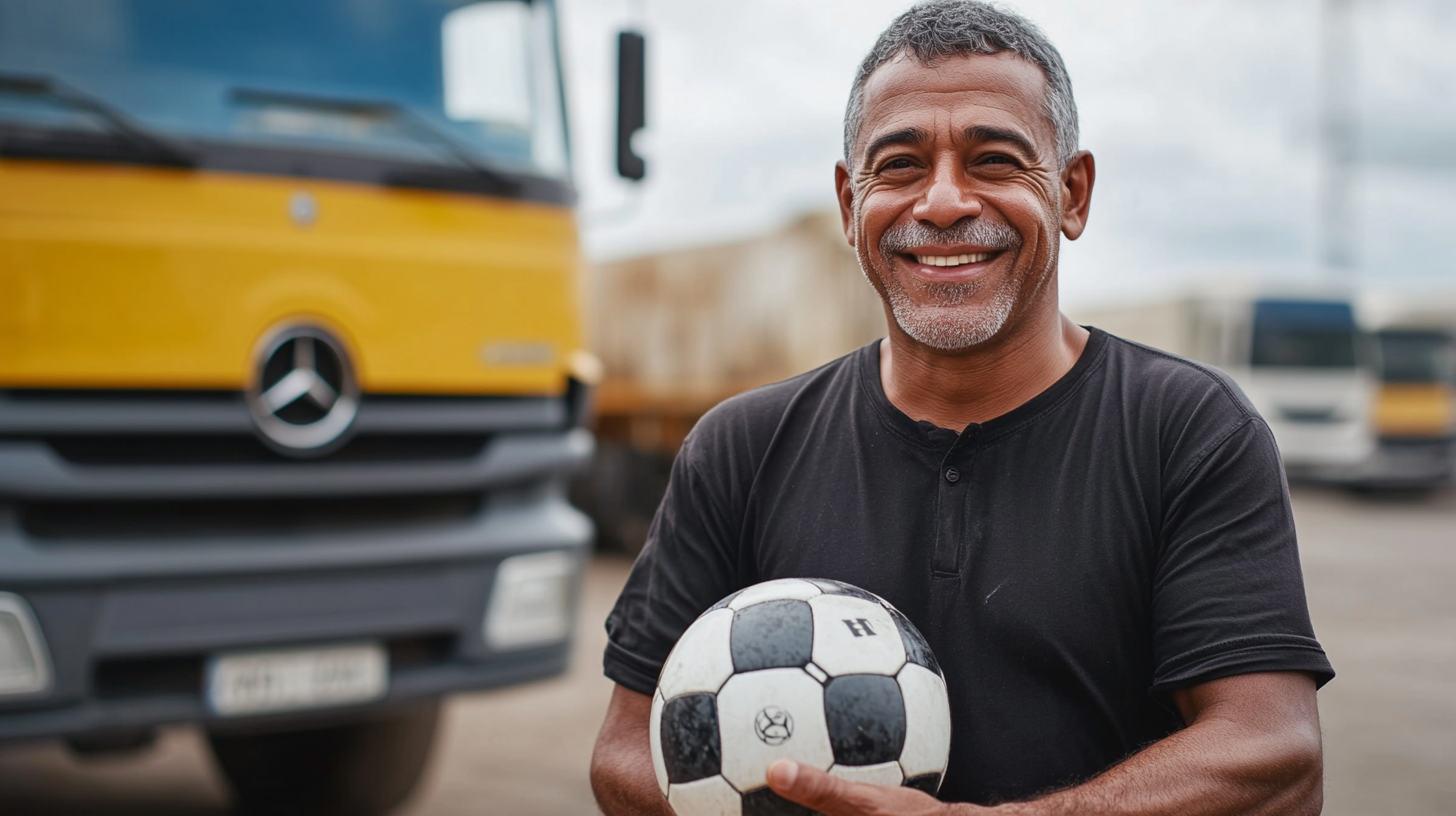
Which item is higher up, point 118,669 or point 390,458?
point 390,458

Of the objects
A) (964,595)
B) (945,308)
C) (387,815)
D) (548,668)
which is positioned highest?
(945,308)

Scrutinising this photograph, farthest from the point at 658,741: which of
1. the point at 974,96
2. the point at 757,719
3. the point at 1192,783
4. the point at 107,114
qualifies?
the point at 107,114

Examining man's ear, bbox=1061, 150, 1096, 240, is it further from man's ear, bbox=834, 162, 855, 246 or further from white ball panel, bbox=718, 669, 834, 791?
white ball panel, bbox=718, 669, 834, 791

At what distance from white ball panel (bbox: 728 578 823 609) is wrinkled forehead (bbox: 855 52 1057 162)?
2.35ft

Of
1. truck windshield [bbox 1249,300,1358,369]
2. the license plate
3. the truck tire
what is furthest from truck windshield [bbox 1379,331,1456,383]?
the license plate

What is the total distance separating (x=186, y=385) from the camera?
4.04m

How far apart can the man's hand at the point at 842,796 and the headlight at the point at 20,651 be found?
276cm

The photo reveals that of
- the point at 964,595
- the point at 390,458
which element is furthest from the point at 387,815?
the point at 964,595

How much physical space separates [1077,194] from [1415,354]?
21.7 metres

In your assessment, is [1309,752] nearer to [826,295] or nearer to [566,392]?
[566,392]

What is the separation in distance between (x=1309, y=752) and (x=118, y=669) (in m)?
3.34

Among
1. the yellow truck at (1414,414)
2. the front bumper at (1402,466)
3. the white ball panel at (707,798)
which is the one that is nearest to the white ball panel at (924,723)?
the white ball panel at (707,798)

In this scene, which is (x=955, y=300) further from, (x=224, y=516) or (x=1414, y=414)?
(x=1414, y=414)

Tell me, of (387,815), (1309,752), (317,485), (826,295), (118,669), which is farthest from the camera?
(826,295)
